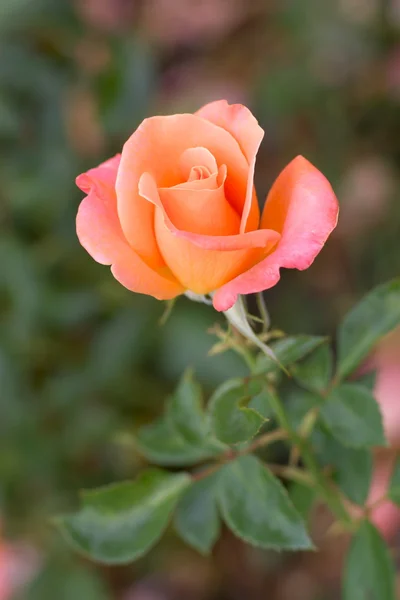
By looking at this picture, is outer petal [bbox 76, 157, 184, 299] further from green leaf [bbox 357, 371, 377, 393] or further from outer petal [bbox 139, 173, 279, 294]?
green leaf [bbox 357, 371, 377, 393]

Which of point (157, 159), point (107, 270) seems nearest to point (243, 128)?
point (157, 159)

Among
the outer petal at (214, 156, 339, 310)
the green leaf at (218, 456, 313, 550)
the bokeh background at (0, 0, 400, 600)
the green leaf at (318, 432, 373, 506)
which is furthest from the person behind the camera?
the bokeh background at (0, 0, 400, 600)

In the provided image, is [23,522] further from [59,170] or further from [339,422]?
[339,422]

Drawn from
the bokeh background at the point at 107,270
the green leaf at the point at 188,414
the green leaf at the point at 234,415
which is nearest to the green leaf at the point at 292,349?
the green leaf at the point at 234,415

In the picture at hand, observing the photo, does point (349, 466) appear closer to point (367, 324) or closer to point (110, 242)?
point (367, 324)

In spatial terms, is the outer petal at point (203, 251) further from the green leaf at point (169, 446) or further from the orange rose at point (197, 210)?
the green leaf at point (169, 446)

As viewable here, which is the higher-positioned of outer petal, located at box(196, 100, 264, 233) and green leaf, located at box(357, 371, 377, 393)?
outer petal, located at box(196, 100, 264, 233)

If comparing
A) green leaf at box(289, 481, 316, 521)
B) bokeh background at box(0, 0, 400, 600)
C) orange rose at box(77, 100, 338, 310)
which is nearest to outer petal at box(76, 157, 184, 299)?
orange rose at box(77, 100, 338, 310)
